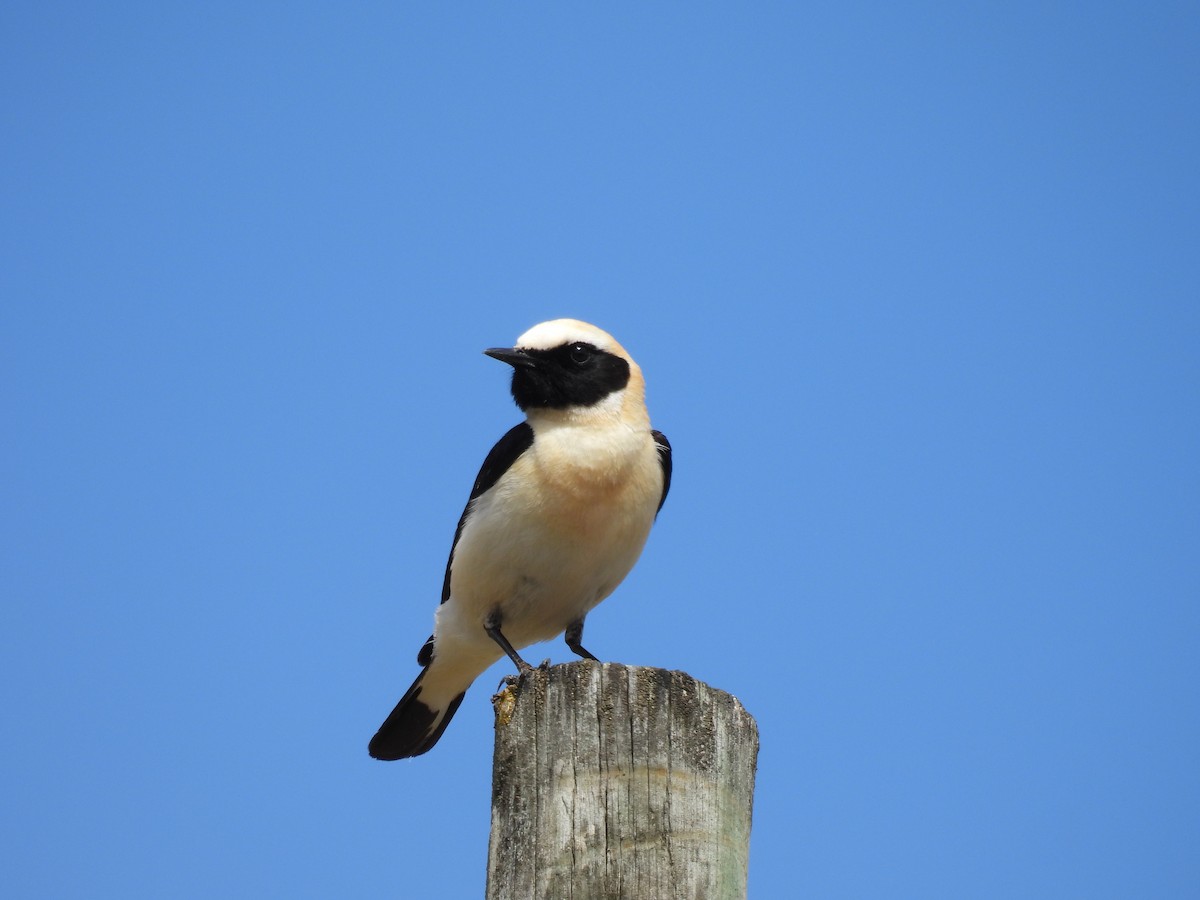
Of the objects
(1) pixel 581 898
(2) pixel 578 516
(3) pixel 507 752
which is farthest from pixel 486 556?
(1) pixel 581 898

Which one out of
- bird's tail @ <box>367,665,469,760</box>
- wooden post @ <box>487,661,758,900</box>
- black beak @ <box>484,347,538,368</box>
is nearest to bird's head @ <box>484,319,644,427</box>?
black beak @ <box>484,347,538,368</box>

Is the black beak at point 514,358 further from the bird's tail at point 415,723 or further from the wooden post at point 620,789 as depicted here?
the wooden post at point 620,789

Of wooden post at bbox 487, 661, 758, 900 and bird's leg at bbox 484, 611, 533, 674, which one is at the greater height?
bird's leg at bbox 484, 611, 533, 674

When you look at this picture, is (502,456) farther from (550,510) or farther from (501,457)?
(550,510)

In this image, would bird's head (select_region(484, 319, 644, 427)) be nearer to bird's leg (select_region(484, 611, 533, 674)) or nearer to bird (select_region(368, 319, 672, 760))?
bird (select_region(368, 319, 672, 760))

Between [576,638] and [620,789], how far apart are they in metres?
3.15

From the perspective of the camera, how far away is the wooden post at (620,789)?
12.0ft

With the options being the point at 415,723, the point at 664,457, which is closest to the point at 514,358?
the point at 664,457

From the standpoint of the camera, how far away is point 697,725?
12.7 ft

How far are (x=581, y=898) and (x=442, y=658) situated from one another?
355 cm

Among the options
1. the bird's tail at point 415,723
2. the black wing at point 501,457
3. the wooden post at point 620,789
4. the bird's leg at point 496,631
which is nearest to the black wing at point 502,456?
the black wing at point 501,457

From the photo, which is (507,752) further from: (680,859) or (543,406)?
(543,406)

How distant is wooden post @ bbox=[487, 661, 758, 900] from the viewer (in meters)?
3.66

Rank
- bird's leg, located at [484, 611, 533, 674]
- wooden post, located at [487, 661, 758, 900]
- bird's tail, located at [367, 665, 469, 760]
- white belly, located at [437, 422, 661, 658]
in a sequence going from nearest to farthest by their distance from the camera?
wooden post, located at [487, 661, 758, 900] < white belly, located at [437, 422, 661, 658] < bird's leg, located at [484, 611, 533, 674] < bird's tail, located at [367, 665, 469, 760]
